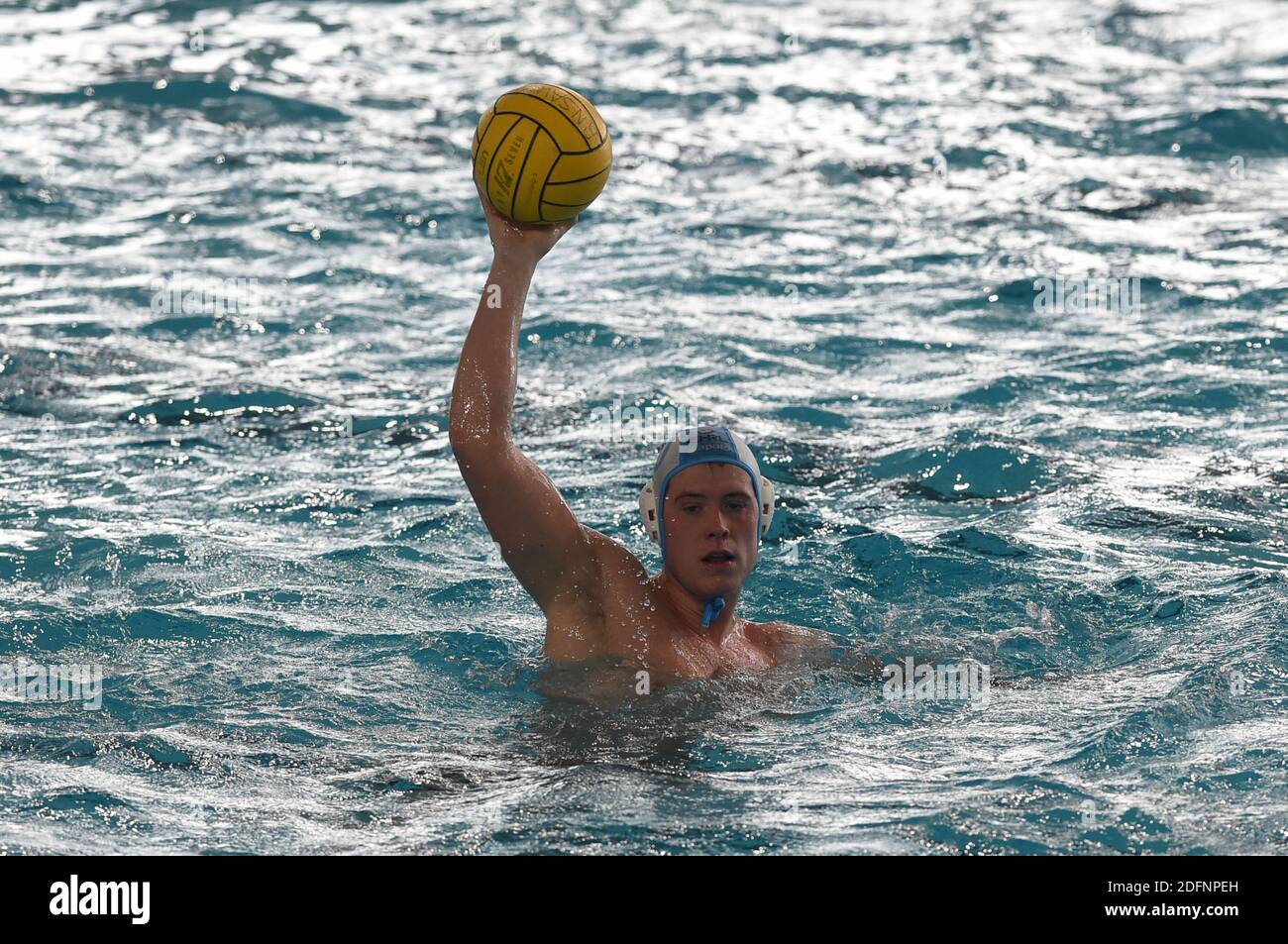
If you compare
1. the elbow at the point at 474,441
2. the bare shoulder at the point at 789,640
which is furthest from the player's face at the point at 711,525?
the elbow at the point at 474,441

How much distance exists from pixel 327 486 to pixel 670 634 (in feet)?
10.6

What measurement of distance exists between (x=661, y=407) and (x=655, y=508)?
392cm

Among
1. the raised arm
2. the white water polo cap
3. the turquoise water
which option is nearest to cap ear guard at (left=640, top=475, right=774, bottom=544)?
the white water polo cap

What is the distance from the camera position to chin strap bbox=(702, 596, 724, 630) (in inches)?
209

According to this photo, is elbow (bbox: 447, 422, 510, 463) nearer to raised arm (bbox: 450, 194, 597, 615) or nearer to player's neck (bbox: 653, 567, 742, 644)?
raised arm (bbox: 450, 194, 597, 615)

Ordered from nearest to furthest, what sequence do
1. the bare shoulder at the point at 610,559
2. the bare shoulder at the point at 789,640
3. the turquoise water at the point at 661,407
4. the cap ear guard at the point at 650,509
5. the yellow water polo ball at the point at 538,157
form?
the yellow water polo ball at the point at 538,157 → the turquoise water at the point at 661,407 → the bare shoulder at the point at 610,559 → the cap ear guard at the point at 650,509 → the bare shoulder at the point at 789,640

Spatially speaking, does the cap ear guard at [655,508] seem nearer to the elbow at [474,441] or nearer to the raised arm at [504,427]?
the raised arm at [504,427]

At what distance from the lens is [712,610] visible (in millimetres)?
5324

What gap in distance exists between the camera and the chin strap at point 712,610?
530cm

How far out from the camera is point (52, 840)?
4.23 metres

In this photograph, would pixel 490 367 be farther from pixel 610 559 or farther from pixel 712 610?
pixel 712 610

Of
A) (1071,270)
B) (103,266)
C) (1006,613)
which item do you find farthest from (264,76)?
(1006,613)

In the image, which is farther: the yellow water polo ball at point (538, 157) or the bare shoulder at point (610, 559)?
the bare shoulder at point (610, 559)

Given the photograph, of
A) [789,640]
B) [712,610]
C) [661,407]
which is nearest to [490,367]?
[712,610]
